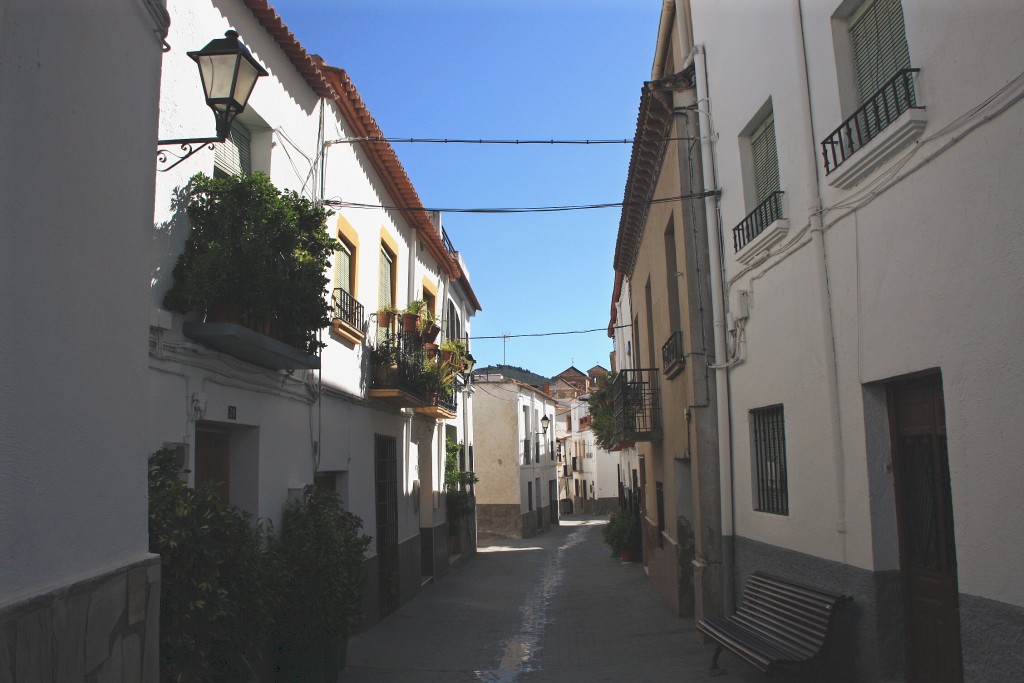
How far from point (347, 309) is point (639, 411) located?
206 inches

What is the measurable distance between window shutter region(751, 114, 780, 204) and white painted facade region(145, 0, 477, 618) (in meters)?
4.68

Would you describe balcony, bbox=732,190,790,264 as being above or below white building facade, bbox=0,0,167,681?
above

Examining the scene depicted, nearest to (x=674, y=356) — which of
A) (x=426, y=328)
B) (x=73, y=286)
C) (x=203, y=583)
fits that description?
(x=426, y=328)

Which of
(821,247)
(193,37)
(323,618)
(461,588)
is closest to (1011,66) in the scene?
(821,247)

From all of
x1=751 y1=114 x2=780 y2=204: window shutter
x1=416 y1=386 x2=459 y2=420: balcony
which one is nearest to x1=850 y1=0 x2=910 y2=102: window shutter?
x1=751 y1=114 x2=780 y2=204: window shutter

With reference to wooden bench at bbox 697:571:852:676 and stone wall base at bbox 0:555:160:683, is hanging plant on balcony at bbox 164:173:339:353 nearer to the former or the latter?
stone wall base at bbox 0:555:160:683

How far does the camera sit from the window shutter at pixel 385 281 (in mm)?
12438

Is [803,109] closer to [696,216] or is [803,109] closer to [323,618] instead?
[696,216]

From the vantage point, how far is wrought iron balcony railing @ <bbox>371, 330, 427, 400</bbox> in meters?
11.6

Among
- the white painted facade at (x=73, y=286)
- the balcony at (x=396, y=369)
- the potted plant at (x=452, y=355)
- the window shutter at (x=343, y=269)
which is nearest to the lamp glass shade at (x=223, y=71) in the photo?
the white painted facade at (x=73, y=286)

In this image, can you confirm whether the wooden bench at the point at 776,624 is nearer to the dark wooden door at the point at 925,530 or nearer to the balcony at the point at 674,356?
the dark wooden door at the point at 925,530

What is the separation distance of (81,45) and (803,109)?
16.6 ft

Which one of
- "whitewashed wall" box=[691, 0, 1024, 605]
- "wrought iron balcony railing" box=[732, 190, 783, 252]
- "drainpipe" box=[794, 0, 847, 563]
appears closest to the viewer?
"whitewashed wall" box=[691, 0, 1024, 605]

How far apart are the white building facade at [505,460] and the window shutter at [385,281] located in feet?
64.7
